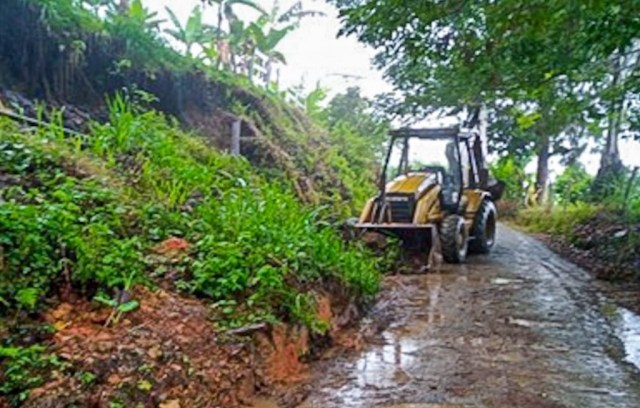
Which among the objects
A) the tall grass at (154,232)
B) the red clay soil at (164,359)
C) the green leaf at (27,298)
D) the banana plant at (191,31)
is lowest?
the red clay soil at (164,359)

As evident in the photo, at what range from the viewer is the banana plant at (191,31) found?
18.5 metres

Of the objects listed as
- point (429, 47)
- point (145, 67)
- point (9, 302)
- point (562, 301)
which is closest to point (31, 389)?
point (9, 302)

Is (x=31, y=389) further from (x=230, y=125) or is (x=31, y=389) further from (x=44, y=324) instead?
(x=230, y=125)

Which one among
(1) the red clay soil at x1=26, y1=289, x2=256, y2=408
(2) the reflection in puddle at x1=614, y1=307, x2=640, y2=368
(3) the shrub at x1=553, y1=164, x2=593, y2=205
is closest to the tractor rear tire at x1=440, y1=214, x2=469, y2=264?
(2) the reflection in puddle at x1=614, y1=307, x2=640, y2=368

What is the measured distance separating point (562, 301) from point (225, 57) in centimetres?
1592

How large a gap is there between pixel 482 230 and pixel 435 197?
5.10 ft

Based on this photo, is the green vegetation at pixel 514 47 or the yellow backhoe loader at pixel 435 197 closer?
the green vegetation at pixel 514 47

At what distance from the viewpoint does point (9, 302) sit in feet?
10.2

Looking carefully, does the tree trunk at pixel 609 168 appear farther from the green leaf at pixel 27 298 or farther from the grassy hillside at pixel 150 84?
the green leaf at pixel 27 298

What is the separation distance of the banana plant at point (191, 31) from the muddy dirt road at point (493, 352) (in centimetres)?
1408

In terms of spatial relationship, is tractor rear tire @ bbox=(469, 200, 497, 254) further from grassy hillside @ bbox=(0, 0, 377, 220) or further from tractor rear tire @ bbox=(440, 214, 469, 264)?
grassy hillside @ bbox=(0, 0, 377, 220)

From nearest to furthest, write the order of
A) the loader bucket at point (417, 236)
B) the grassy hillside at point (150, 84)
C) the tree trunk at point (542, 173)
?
the grassy hillside at point (150, 84) < the loader bucket at point (417, 236) < the tree trunk at point (542, 173)


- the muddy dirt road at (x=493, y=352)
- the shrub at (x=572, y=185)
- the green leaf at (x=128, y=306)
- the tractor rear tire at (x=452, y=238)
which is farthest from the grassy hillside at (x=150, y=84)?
the shrub at (x=572, y=185)

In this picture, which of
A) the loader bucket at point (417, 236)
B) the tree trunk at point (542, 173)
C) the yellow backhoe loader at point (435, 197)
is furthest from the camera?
the tree trunk at point (542, 173)
